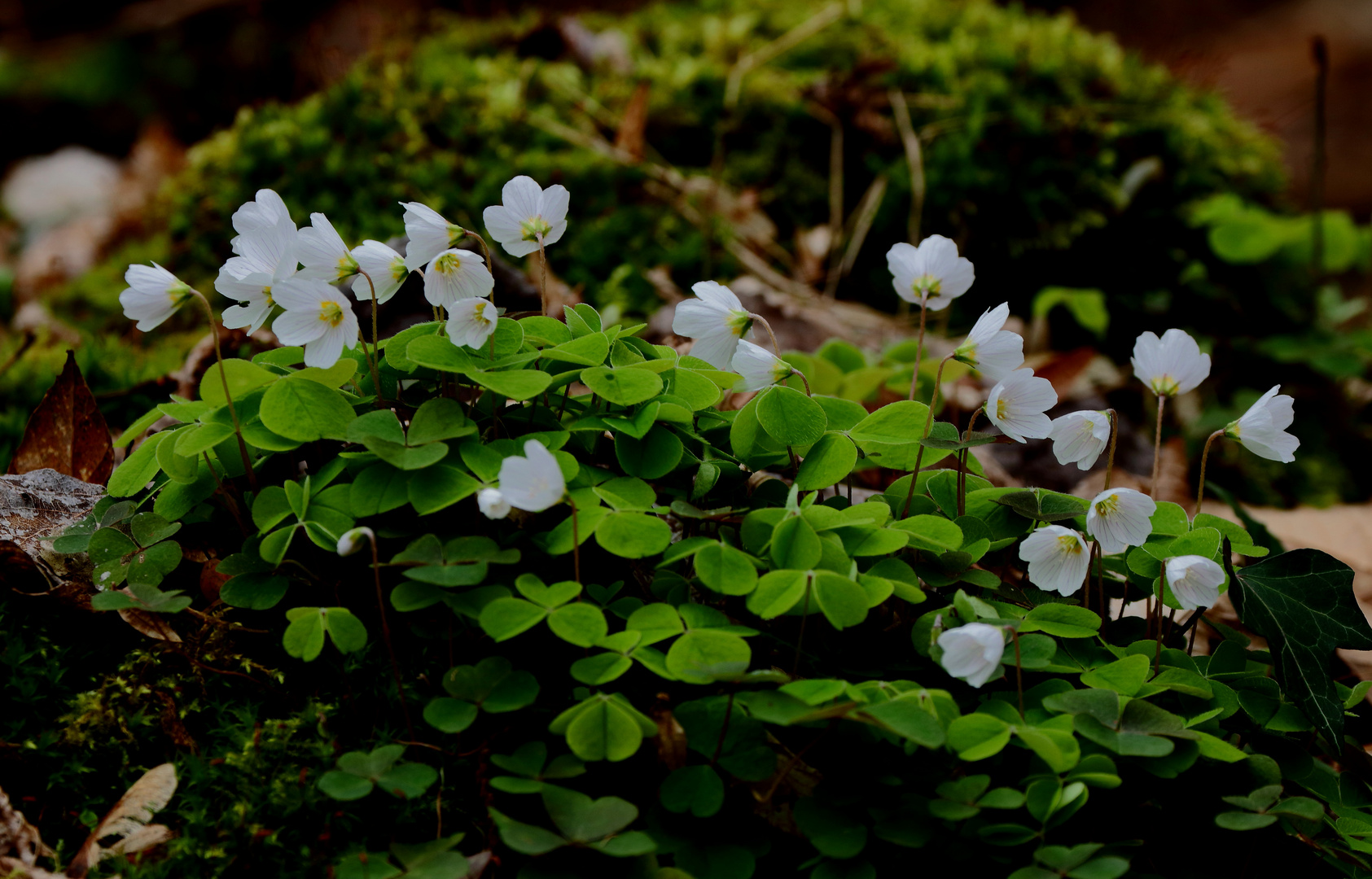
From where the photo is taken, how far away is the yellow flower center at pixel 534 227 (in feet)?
5.14

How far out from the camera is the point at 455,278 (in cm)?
150

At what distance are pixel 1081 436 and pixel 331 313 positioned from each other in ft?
4.27

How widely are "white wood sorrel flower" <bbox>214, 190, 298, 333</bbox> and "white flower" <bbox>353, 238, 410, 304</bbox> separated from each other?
115mm

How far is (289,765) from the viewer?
4.46 feet

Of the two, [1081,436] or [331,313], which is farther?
[1081,436]

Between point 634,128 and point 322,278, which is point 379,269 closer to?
point 322,278

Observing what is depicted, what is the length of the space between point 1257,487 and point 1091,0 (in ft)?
26.2

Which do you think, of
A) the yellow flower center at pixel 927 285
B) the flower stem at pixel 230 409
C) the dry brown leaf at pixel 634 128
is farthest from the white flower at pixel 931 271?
the dry brown leaf at pixel 634 128

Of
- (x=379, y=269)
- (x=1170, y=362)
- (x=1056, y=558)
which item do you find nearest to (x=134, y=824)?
(x=379, y=269)

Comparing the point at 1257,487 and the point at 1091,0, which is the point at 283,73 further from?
the point at 1091,0

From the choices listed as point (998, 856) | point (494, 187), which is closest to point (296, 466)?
point (998, 856)

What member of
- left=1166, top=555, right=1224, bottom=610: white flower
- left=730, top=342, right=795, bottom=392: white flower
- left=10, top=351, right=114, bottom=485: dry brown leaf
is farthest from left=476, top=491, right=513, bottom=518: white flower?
left=10, top=351, right=114, bottom=485: dry brown leaf

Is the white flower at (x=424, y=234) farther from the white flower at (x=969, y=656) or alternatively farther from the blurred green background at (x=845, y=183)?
the blurred green background at (x=845, y=183)

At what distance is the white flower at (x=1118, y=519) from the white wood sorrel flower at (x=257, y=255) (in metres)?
1.41
